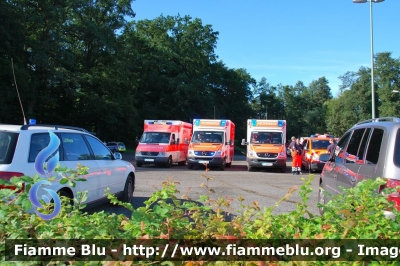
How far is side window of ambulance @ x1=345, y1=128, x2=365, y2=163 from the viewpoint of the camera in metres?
5.82

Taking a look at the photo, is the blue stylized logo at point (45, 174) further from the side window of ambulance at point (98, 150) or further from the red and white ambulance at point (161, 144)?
the red and white ambulance at point (161, 144)

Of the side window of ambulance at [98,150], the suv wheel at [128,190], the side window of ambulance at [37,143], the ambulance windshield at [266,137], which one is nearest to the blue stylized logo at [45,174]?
the side window of ambulance at [37,143]

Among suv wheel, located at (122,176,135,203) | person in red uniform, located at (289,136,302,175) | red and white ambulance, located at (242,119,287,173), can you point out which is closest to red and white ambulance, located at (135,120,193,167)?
red and white ambulance, located at (242,119,287,173)

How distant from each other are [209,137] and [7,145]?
16282 millimetres

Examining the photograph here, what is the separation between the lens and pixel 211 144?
2103 centimetres

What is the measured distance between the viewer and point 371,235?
8.14ft

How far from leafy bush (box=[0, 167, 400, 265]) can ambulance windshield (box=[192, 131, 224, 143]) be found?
18.3 metres

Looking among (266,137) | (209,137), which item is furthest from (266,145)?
(209,137)

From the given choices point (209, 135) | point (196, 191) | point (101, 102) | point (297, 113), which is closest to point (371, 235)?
point (196, 191)

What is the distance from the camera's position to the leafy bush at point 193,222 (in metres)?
2.53

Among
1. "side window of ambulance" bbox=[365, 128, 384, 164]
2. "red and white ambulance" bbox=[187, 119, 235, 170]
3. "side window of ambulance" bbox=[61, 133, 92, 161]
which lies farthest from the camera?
"red and white ambulance" bbox=[187, 119, 235, 170]

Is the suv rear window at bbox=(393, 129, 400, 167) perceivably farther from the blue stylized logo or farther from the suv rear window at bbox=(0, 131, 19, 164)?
the suv rear window at bbox=(0, 131, 19, 164)

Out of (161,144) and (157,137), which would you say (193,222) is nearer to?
(161,144)

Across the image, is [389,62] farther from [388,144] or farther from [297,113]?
[388,144]
